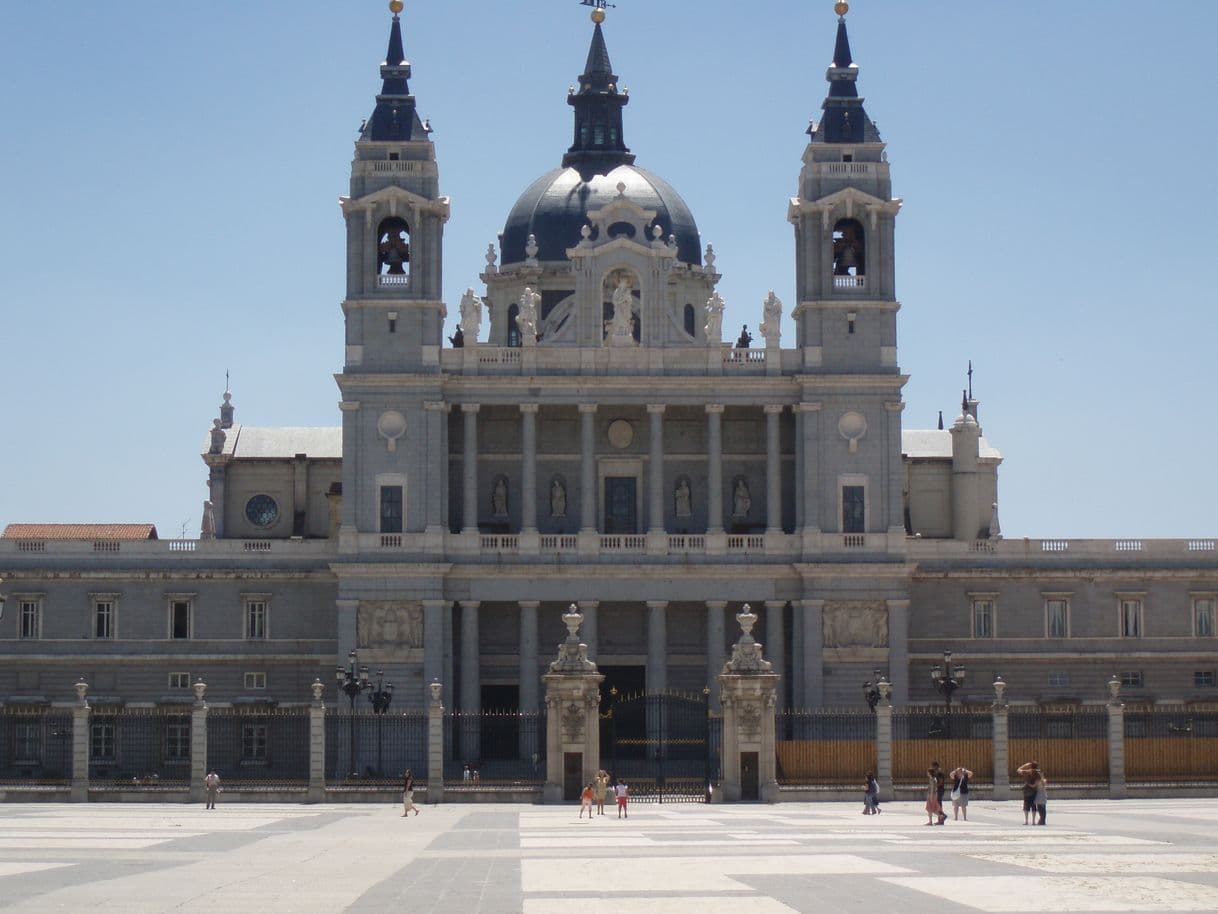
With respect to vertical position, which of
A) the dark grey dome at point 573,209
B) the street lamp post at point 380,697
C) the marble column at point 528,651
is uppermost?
the dark grey dome at point 573,209

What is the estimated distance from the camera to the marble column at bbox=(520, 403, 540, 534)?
89250 millimetres

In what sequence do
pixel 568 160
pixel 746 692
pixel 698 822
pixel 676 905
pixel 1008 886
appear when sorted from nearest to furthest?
pixel 676 905, pixel 1008 886, pixel 698 822, pixel 746 692, pixel 568 160

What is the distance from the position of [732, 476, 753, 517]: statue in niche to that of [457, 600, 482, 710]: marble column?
1205 centimetres

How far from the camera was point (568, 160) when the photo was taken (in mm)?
109375

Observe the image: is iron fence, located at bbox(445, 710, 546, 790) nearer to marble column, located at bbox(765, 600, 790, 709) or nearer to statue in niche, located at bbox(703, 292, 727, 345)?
marble column, located at bbox(765, 600, 790, 709)

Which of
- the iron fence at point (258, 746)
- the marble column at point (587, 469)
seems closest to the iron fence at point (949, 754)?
the iron fence at point (258, 746)

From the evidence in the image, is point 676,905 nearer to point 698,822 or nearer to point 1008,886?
point 1008,886

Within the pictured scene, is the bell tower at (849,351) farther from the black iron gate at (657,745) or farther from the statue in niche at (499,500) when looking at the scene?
the statue in niche at (499,500)

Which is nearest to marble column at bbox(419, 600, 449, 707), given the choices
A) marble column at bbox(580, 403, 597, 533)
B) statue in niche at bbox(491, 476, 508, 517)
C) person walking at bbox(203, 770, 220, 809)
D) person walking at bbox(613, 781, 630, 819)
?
statue in niche at bbox(491, 476, 508, 517)

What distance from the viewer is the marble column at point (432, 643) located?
87.2 metres

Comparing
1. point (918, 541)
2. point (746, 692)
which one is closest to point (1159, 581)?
point (918, 541)

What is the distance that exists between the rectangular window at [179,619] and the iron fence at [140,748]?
5640 mm

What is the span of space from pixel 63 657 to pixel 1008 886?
61540 millimetres

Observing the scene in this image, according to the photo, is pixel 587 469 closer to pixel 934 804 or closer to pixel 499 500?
pixel 499 500
